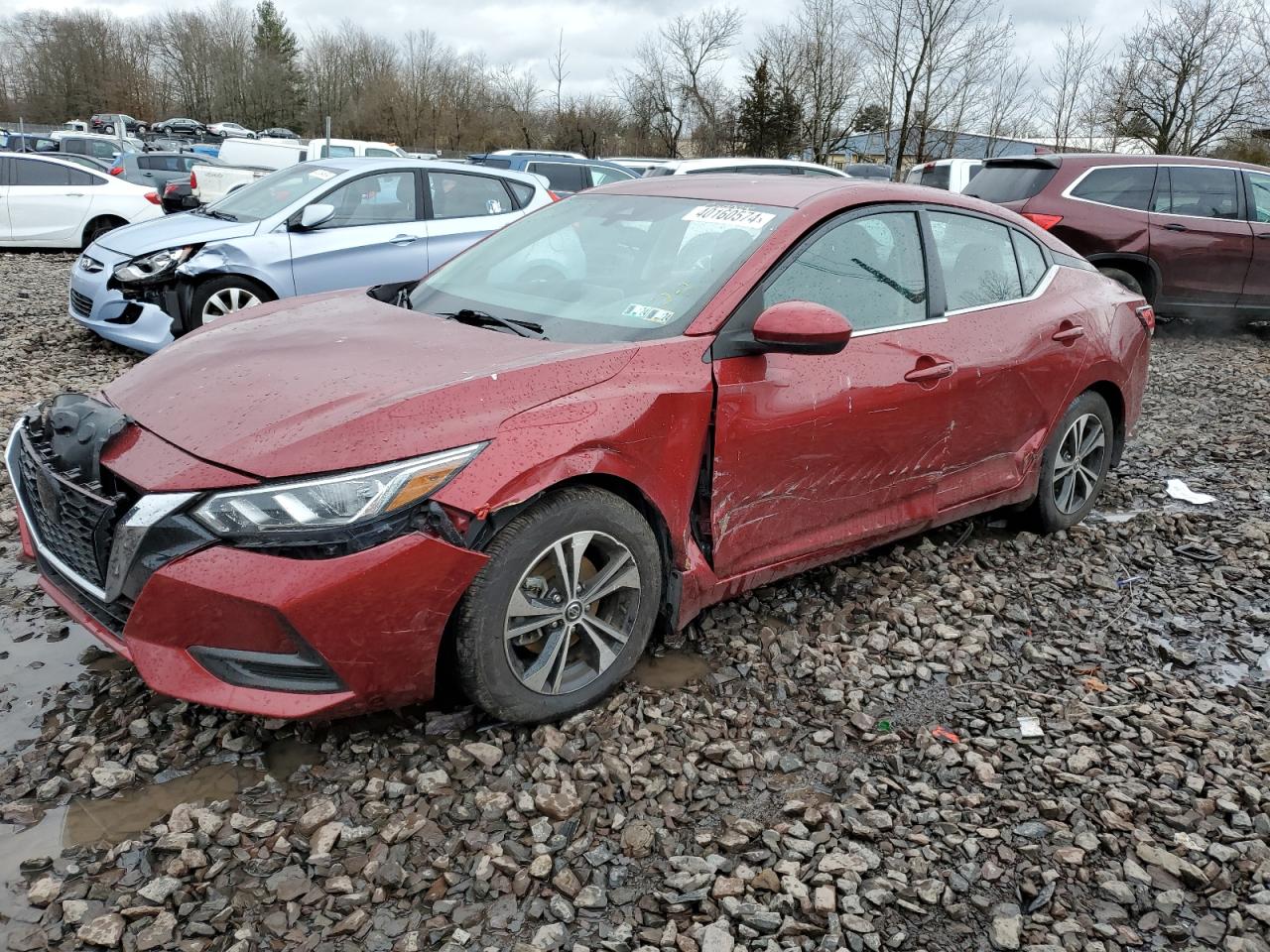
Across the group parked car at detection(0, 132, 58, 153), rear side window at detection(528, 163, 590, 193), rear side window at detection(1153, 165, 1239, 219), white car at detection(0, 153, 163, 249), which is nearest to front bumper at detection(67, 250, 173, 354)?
white car at detection(0, 153, 163, 249)

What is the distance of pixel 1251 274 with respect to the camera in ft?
32.7

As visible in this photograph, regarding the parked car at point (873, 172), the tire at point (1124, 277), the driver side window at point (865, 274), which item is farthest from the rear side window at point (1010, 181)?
the parked car at point (873, 172)

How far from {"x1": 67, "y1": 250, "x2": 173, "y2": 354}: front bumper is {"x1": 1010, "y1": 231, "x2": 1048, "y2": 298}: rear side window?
5.75 metres

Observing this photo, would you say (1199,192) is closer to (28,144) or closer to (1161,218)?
(1161,218)

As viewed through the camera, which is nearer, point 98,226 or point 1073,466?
point 1073,466

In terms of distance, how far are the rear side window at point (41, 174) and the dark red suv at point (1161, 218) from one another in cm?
1206

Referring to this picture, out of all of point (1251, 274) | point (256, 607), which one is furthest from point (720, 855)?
point (1251, 274)

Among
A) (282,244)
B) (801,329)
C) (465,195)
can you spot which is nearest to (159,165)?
(465,195)

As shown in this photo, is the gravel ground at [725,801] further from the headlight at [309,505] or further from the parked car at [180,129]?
the parked car at [180,129]

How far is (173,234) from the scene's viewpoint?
7.24m

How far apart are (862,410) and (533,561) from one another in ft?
4.61

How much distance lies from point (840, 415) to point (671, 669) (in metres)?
1.05

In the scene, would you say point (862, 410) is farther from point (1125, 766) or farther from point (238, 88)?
point (238, 88)

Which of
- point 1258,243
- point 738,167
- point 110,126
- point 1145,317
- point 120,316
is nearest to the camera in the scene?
point 1145,317
